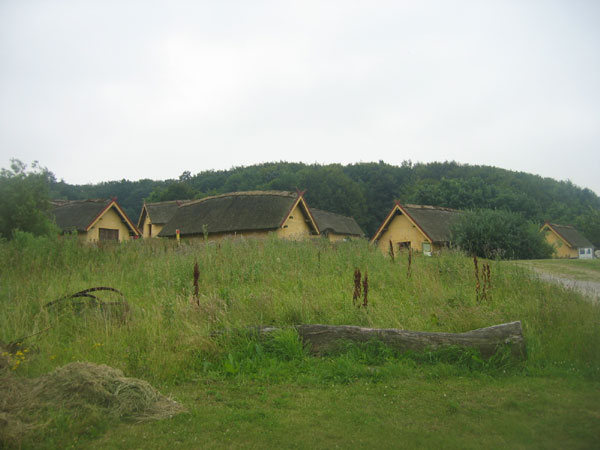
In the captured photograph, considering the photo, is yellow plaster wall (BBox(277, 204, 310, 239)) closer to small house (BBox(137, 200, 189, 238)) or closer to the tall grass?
small house (BBox(137, 200, 189, 238))

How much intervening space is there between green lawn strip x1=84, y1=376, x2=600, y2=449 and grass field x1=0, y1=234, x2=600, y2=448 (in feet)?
0.06

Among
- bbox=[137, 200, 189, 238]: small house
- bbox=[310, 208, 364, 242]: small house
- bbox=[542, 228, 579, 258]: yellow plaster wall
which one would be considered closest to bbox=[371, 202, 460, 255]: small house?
bbox=[310, 208, 364, 242]: small house

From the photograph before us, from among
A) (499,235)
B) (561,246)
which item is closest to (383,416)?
(499,235)

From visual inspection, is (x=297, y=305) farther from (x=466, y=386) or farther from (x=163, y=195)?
(x=163, y=195)

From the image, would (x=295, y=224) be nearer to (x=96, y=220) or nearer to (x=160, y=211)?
(x=96, y=220)

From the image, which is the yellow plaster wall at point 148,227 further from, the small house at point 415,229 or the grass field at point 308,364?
the grass field at point 308,364

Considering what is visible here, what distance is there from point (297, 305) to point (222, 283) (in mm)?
3188

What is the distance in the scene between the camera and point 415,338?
5.79 meters

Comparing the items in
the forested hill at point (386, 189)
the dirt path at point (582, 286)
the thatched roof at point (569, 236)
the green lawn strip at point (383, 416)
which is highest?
the forested hill at point (386, 189)

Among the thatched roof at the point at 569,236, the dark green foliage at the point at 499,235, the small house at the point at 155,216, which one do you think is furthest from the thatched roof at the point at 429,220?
the small house at the point at 155,216

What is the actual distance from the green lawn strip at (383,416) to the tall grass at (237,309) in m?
0.73

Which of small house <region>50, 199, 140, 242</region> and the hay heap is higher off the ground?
small house <region>50, 199, 140, 242</region>

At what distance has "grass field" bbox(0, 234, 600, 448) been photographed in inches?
148

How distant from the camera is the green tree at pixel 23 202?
24.5 metres
